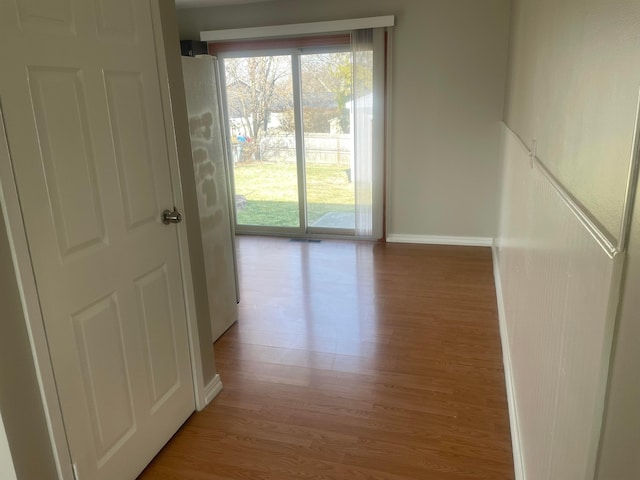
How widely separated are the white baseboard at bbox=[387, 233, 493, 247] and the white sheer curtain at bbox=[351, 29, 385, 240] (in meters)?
0.21

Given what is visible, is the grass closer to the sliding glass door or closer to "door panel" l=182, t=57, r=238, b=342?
the sliding glass door

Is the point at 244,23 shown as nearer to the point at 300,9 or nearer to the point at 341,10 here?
the point at 300,9

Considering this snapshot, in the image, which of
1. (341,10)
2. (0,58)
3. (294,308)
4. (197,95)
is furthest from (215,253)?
(341,10)

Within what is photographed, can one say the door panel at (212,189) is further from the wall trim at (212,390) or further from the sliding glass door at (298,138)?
the sliding glass door at (298,138)

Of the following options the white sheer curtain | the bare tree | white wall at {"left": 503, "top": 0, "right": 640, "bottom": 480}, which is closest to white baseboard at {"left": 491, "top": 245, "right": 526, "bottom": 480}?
white wall at {"left": 503, "top": 0, "right": 640, "bottom": 480}

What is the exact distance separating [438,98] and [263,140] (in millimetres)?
1892

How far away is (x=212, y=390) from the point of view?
2.42 m

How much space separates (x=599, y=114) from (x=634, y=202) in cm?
31

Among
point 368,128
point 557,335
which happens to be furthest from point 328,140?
point 557,335

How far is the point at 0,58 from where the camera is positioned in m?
1.28

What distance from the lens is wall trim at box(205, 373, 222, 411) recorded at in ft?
7.77

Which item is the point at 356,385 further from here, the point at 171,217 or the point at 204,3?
the point at 204,3

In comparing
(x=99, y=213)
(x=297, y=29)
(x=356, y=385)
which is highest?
(x=297, y=29)

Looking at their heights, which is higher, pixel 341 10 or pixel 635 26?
pixel 341 10
